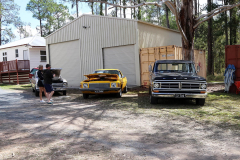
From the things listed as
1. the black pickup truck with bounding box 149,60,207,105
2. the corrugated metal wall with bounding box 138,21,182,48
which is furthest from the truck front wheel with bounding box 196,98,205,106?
the corrugated metal wall with bounding box 138,21,182,48

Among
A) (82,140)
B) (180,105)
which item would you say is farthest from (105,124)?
(180,105)

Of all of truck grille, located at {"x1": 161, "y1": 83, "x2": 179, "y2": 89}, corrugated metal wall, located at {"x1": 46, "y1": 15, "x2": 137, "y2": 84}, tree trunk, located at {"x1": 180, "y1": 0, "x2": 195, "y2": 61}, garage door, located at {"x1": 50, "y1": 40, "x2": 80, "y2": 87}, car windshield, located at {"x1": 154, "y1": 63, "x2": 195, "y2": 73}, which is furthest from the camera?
garage door, located at {"x1": 50, "y1": 40, "x2": 80, "y2": 87}

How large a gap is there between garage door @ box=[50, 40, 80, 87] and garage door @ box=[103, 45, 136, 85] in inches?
115

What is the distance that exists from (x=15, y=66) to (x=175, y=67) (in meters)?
20.5

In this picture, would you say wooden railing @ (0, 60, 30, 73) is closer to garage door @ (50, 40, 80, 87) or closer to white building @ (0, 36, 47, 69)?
white building @ (0, 36, 47, 69)

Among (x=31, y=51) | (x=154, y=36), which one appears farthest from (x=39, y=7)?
(x=154, y=36)

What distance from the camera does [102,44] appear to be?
1775cm

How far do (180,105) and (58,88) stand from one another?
7.13 m

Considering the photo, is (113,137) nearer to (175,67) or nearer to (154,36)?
(175,67)

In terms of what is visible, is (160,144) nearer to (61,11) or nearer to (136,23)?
(136,23)

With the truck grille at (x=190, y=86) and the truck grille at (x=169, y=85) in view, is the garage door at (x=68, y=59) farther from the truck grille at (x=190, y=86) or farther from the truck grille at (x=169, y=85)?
the truck grille at (x=190, y=86)

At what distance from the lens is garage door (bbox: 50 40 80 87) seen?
1936 centimetres

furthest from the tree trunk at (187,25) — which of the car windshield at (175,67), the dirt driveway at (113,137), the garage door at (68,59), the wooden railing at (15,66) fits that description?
the wooden railing at (15,66)

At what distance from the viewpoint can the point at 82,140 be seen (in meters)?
4.90
